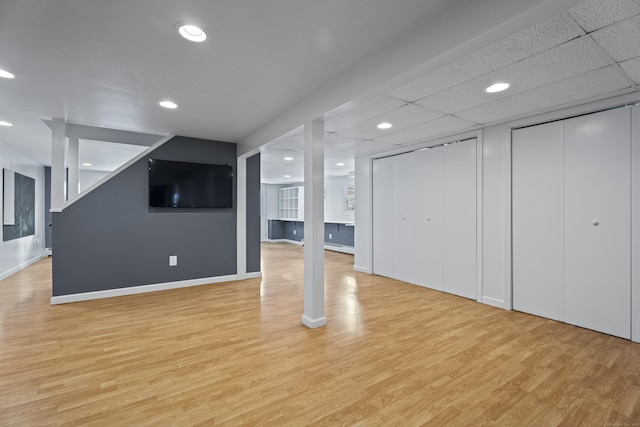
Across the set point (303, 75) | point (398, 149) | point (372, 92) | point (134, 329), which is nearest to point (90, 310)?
point (134, 329)

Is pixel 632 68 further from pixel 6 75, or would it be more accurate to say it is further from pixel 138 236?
pixel 138 236

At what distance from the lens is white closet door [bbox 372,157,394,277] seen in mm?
5422

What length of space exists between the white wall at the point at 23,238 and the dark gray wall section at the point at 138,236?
7.96ft

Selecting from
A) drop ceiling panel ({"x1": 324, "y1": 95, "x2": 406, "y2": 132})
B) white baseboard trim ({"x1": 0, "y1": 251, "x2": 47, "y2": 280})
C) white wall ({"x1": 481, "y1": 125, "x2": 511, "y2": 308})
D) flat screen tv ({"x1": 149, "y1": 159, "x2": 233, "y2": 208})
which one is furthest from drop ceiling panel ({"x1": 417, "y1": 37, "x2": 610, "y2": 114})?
white baseboard trim ({"x1": 0, "y1": 251, "x2": 47, "y2": 280})

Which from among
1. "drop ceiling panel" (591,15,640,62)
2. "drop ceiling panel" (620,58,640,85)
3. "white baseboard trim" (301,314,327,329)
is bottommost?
"white baseboard trim" (301,314,327,329)

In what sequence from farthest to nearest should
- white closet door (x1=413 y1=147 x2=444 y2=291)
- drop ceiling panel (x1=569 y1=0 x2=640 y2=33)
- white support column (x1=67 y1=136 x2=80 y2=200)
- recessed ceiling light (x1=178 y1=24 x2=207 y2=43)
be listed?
white closet door (x1=413 y1=147 x2=444 y2=291), white support column (x1=67 y1=136 x2=80 y2=200), recessed ceiling light (x1=178 y1=24 x2=207 y2=43), drop ceiling panel (x1=569 y1=0 x2=640 y2=33)

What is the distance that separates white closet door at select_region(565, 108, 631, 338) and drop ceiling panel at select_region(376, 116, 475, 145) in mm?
1122

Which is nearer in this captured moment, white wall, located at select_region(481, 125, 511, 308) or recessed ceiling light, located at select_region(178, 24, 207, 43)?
recessed ceiling light, located at select_region(178, 24, 207, 43)

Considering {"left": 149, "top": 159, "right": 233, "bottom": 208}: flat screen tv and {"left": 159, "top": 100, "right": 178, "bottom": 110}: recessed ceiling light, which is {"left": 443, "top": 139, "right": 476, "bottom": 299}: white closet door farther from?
{"left": 159, "top": 100, "right": 178, "bottom": 110}: recessed ceiling light

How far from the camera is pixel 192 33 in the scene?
2.01 metres

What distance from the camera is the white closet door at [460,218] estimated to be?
13.5ft

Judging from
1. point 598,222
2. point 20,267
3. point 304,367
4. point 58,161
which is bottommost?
point 304,367

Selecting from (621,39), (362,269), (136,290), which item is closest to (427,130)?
(621,39)

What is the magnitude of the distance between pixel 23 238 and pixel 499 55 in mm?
8649
